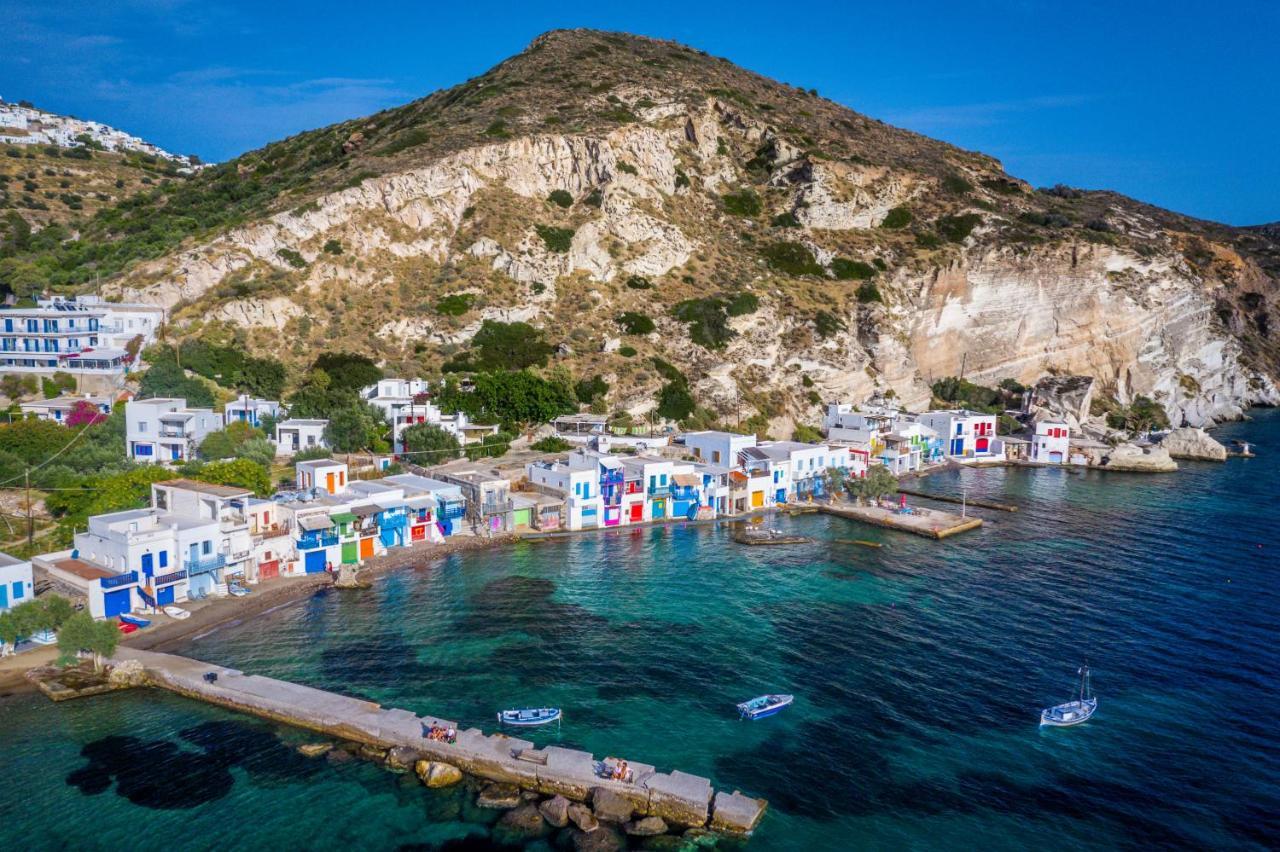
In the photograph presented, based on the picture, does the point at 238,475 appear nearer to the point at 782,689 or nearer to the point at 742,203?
the point at 782,689

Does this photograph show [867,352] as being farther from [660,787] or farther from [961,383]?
[660,787]

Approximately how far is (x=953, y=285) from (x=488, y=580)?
77199 millimetres

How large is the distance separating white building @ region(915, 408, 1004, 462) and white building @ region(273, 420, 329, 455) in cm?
5584

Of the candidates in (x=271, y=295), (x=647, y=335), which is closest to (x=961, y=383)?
(x=647, y=335)

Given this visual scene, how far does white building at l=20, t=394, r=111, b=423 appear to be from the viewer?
195 ft

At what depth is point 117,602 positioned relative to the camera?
3703cm

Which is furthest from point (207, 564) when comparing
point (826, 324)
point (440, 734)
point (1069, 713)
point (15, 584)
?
point (826, 324)

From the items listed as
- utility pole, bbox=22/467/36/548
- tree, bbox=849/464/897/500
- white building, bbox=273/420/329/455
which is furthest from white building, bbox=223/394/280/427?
tree, bbox=849/464/897/500

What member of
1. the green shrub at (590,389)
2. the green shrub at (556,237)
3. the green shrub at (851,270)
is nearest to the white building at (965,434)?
the green shrub at (851,270)

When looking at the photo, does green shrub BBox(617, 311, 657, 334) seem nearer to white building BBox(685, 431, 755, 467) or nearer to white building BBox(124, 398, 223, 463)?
white building BBox(685, 431, 755, 467)

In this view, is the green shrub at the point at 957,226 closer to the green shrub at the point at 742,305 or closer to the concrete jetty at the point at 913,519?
the green shrub at the point at 742,305

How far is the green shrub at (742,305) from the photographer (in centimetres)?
8900

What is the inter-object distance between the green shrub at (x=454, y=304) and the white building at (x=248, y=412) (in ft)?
73.1

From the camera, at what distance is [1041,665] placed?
35.8m
